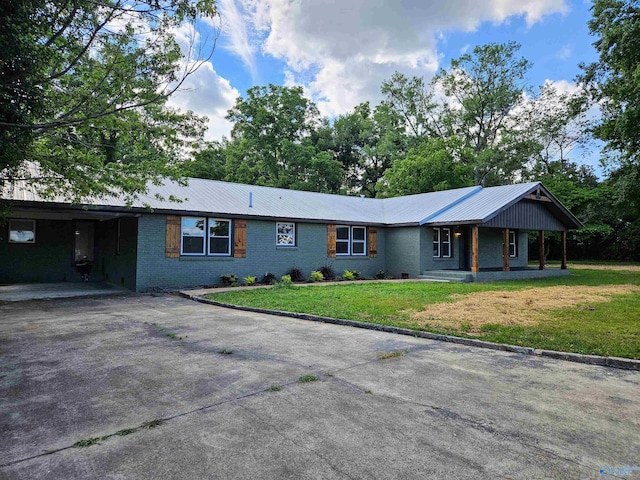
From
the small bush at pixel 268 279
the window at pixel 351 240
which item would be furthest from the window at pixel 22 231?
the window at pixel 351 240

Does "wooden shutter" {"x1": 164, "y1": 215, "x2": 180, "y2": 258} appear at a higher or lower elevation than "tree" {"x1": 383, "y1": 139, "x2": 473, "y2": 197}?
lower

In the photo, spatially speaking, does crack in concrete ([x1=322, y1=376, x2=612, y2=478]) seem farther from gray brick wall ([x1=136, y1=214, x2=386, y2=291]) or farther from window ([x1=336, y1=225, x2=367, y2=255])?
window ([x1=336, y1=225, x2=367, y2=255])

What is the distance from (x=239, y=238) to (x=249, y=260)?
0.96 meters

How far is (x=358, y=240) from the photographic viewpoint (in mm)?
18125

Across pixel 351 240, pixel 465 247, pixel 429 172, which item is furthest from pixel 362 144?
pixel 351 240

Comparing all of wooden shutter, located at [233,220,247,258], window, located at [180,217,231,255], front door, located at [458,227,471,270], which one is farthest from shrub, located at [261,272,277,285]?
front door, located at [458,227,471,270]

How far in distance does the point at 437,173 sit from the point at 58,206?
2537 cm

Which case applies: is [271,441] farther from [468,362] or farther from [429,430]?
[468,362]

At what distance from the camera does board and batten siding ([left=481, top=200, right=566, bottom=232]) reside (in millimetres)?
16516

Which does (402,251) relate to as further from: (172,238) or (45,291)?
(45,291)

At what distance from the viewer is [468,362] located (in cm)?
503

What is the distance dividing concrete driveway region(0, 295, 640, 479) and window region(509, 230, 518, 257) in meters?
17.7

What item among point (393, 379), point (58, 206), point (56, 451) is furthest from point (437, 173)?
point (56, 451)

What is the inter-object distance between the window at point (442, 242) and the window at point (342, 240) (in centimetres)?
429
